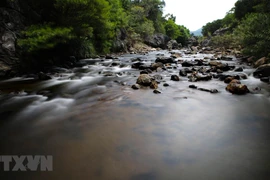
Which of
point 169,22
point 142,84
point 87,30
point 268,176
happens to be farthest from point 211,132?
point 169,22

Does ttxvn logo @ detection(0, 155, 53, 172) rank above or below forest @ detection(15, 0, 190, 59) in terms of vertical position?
below

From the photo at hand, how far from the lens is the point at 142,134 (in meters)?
3.38

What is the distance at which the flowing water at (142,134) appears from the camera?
2.44m

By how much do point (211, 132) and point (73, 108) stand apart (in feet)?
11.2

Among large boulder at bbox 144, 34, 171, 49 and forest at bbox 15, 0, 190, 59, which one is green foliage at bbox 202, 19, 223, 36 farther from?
forest at bbox 15, 0, 190, 59

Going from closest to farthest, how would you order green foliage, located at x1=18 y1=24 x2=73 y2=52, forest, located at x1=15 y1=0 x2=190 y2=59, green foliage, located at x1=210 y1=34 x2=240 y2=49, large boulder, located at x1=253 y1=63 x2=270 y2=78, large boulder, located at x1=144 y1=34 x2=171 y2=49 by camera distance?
1. large boulder, located at x1=253 y1=63 x2=270 y2=78
2. green foliage, located at x1=18 y1=24 x2=73 y2=52
3. forest, located at x1=15 y1=0 x2=190 y2=59
4. green foliage, located at x1=210 y1=34 x2=240 y2=49
5. large boulder, located at x1=144 y1=34 x2=171 y2=49

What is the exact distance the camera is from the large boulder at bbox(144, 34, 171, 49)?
137 ft

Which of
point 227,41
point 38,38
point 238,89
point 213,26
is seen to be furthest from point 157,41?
point 238,89

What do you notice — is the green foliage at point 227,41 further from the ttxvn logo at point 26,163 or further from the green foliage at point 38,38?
the ttxvn logo at point 26,163

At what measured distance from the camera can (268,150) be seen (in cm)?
282

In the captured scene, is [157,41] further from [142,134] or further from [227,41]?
[142,134]

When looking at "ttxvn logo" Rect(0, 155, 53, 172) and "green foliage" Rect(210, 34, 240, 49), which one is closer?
"ttxvn logo" Rect(0, 155, 53, 172)

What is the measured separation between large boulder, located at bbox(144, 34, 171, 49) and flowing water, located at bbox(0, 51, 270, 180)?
124 feet

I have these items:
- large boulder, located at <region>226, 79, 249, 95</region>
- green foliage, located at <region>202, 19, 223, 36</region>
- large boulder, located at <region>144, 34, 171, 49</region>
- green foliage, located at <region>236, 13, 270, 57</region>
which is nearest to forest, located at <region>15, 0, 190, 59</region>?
large boulder, located at <region>226, 79, 249, 95</region>
